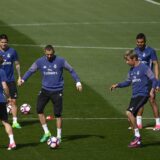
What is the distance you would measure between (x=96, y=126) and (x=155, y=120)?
207 centimetres

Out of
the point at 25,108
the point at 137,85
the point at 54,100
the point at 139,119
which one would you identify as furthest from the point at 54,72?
the point at 25,108

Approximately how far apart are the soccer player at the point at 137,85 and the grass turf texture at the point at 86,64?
619mm

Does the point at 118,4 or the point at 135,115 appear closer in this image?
the point at 135,115

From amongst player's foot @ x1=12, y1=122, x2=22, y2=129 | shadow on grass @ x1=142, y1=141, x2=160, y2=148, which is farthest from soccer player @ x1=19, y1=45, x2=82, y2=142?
shadow on grass @ x1=142, y1=141, x2=160, y2=148

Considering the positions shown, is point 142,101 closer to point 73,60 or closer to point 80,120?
point 80,120

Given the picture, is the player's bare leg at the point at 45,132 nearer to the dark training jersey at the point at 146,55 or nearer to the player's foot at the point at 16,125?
the player's foot at the point at 16,125

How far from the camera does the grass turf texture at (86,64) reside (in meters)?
22.5

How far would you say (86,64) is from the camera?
3659 centimetres

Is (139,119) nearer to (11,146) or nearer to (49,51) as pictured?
(49,51)

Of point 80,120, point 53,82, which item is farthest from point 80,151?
point 80,120

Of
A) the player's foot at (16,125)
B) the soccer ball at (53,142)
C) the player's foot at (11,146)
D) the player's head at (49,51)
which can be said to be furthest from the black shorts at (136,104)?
the player's foot at (16,125)

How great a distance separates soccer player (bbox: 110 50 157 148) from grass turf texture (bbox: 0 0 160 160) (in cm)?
62

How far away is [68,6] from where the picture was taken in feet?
171

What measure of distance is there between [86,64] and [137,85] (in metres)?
13.6
